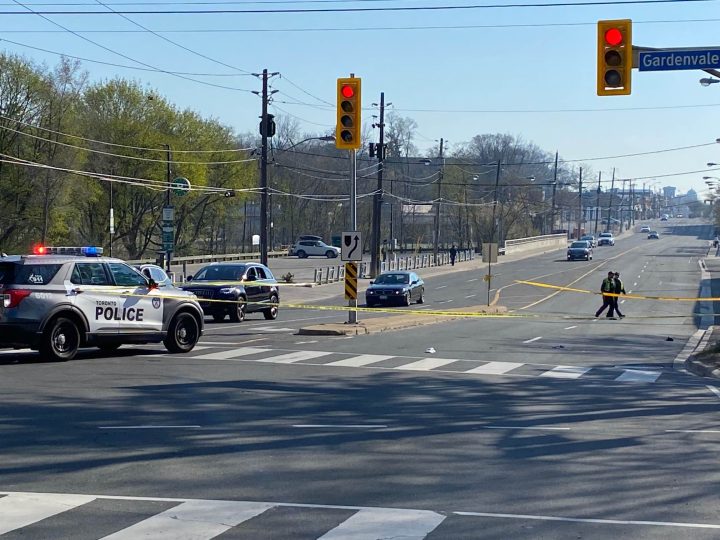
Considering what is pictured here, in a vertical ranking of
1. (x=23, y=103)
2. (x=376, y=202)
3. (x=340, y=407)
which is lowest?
(x=340, y=407)

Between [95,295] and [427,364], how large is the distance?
6256 mm

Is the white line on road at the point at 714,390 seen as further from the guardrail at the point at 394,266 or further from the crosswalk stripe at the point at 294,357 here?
the guardrail at the point at 394,266

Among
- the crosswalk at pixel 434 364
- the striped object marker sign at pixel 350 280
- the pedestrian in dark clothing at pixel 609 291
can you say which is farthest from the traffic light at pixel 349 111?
the pedestrian in dark clothing at pixel 609 291

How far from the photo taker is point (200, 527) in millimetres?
7250

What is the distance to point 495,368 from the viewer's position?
19.5m

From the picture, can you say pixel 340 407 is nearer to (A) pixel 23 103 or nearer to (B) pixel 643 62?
(B) pixel 643 62

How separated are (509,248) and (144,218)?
140ft

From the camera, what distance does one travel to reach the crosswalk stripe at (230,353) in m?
19.9

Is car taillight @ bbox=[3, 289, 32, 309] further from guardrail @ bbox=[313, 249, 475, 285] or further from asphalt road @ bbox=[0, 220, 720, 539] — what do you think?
guardrail @ bbox=[313, 249, 475, 285]

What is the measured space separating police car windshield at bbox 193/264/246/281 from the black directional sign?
566 centimetres

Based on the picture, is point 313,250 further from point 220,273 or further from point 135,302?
point 135,302

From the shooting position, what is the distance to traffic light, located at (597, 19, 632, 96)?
17.4 metres

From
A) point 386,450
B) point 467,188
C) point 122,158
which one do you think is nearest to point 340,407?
point 386,450

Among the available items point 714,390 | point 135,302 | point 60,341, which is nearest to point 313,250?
point 135,302
